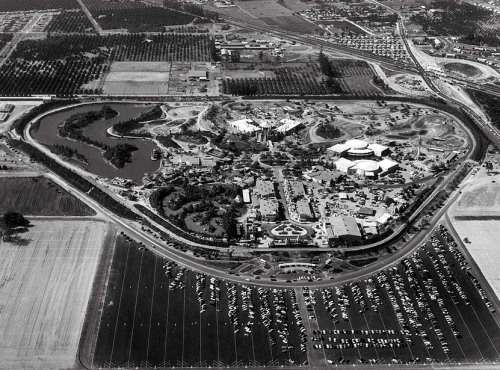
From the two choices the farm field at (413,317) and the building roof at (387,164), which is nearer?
the farm field at (413,317)

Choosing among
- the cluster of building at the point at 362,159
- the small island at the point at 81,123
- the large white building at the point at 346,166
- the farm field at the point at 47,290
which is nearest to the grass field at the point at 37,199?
the farm field at the point at 47,290

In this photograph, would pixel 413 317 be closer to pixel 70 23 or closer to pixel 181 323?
pixel 181 323

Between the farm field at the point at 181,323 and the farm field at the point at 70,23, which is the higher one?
the farm field at the point at 181,323

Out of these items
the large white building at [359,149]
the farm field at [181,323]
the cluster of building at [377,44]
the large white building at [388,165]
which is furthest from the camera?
the cluster of building at [377,44]

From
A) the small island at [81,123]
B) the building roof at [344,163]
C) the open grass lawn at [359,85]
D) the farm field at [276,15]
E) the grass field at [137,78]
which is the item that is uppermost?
the building roof at [344,163]

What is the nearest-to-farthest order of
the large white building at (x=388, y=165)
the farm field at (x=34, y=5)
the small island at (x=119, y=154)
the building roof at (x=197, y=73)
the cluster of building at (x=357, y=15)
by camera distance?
the large white building at (x=388, y=165) → the small island at (x=119, y=154) → the building roof at (x=197, y=73) → the cluster of building at (x=357, y=15) → the farm field at (x=34, y=5)

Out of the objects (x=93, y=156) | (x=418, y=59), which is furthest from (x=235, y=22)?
(x=93, y=156)

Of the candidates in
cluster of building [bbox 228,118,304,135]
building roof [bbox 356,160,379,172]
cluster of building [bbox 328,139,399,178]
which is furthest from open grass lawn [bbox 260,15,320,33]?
building roof [bbox 356,160,379,172]

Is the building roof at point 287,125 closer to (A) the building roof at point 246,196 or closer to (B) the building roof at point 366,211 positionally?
(A) the building roof at point 246,196
